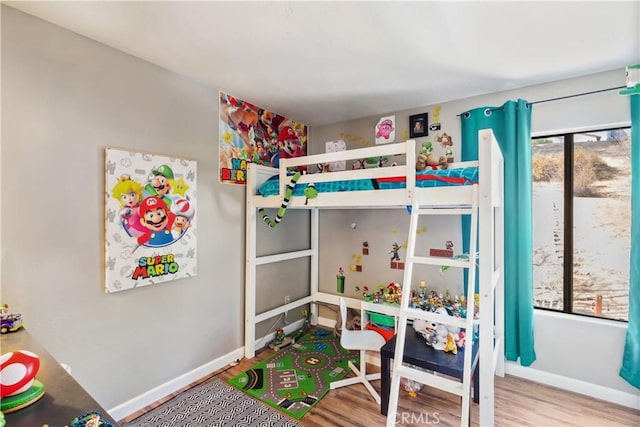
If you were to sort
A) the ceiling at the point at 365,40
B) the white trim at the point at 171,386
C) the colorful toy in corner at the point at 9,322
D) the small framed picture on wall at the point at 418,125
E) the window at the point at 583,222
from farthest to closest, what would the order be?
the small framed picture on wall at the point at 418,125
the window at the point at 583,222
the white trim at the point at 171,386
the ceiling at the point at 365,40
the colorful toy in corner at the point at 9,322

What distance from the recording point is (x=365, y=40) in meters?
1.85

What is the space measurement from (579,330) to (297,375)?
2.37 meters

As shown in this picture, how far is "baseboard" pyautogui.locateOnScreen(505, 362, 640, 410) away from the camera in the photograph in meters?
2.16

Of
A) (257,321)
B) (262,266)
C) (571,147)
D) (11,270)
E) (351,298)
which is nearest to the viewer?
(11,270)

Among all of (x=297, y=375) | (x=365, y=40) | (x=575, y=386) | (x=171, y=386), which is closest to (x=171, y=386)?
(x=171, y=386)

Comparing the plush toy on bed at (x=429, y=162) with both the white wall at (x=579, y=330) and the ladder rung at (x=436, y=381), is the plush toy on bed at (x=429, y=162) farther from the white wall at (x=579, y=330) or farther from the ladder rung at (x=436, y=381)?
the ladder rung at (x=436, y=381)

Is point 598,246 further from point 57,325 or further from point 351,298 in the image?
point 57,325

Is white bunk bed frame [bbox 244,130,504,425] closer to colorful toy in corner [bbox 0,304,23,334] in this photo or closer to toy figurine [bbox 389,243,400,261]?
toy figurine [bbox 389,243,400,261]

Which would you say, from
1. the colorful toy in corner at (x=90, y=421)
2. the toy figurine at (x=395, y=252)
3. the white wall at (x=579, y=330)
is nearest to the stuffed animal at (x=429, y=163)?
the white wall at (x=579, y=330)

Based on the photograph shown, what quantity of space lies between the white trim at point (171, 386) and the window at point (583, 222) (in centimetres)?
290

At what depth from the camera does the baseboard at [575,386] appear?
2164 mm

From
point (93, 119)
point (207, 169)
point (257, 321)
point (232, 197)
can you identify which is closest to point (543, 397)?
point (257, 321)

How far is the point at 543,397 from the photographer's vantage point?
2277 mm

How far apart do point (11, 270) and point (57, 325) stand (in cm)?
41
